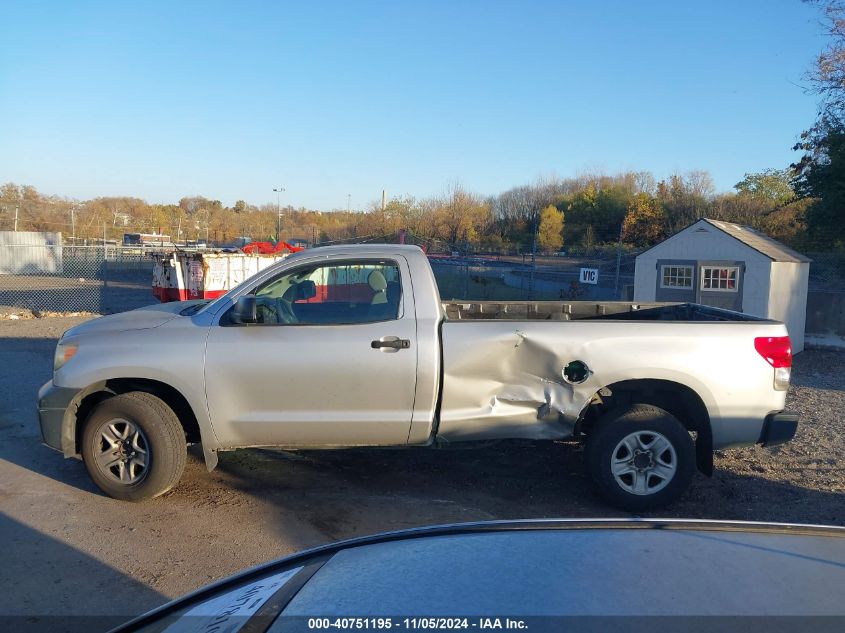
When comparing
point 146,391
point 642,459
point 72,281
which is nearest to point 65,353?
point 146,391

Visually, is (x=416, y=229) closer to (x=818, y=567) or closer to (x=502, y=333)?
(x=502, y=333)

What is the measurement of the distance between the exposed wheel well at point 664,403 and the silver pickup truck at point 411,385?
0.09ft

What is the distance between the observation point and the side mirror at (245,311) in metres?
Result: 5.29

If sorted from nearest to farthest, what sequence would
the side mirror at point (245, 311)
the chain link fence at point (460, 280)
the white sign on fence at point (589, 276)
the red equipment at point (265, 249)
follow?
the side mirror at point (245, 311)
the white sign on fence at point (589, 276)
the chain link fence at point (460, 280)
the red equipment at point (265, 249)

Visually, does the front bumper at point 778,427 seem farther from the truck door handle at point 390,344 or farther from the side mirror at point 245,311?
the side mirror at point 245,311

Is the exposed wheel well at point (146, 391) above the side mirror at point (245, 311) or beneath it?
beneath

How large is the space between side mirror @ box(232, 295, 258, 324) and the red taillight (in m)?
3.74

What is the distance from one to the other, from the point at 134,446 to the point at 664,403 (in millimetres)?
4133

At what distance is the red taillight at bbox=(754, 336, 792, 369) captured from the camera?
5414 millimetres

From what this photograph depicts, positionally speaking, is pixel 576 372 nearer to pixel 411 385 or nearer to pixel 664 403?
pixel 664 403

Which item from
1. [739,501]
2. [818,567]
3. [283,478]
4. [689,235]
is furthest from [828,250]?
[818,567]

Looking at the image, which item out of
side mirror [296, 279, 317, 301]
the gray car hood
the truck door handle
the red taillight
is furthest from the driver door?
the red taillight

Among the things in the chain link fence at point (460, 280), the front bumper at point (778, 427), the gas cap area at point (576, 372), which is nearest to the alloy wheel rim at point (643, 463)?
the gas cap area at point (576, 372)

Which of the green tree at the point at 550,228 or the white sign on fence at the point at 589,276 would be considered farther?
the green tree at the point at 550,228
